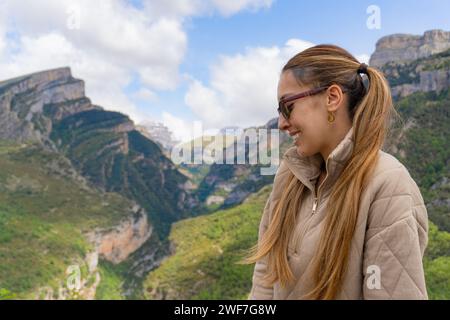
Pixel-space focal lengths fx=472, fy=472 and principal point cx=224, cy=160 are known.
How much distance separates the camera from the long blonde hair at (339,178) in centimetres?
185

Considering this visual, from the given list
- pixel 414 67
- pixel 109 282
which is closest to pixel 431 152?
pixel 414 67

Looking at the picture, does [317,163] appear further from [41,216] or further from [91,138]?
[91,138]

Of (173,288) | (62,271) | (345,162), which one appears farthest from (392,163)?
(62,271)

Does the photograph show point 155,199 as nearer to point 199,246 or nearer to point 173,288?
point 199,246

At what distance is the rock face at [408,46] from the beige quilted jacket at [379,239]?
372 ft

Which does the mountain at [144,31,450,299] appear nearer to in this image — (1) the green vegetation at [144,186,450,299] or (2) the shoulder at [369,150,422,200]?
(1) the green vegetation at [144,186,450,299]

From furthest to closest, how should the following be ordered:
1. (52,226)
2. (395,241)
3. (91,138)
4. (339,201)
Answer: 1. (91,138)
2. (52,226)
3. (339,201)
4. (395,241)

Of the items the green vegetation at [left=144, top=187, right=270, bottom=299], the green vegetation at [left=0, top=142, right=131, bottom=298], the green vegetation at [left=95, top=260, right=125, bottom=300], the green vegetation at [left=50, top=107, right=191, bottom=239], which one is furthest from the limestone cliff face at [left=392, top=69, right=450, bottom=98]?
the green vegetation at [left=50, top=107, right=191, bottom=239]

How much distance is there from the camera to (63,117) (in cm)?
13688

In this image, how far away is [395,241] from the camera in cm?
173

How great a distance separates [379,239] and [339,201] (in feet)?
0.72

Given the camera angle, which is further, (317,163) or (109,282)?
(109,282)

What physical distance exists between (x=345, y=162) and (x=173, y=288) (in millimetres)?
63727

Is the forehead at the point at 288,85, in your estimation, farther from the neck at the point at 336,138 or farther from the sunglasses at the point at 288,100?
the neck at the point at 336,138
